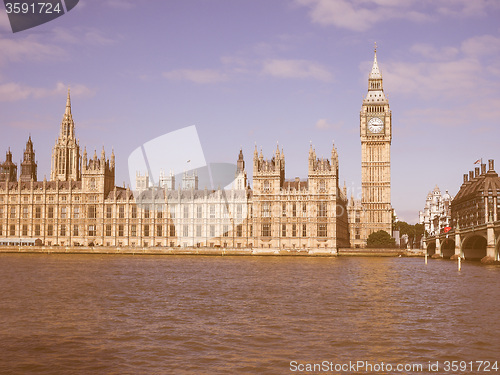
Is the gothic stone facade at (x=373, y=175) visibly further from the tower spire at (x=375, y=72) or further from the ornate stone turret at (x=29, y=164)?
the ornate stone turret at (x=29, y=164)

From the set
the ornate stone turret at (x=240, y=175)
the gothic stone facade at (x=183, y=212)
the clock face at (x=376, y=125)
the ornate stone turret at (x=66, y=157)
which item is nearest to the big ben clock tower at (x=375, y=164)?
the clock face at (x=376, y=125)

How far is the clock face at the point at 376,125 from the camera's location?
16338 centimetres

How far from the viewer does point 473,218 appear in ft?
530

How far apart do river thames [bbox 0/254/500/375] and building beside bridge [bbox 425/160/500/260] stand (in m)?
53.0

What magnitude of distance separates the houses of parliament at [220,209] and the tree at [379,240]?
706 centimetres

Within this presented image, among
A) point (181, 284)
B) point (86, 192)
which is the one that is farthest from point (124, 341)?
point (86, 192)

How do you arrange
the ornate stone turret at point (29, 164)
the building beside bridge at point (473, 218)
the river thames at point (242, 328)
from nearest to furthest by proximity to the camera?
1. the river thames at point (242, 328)
2. the building beside bridge at point (473, 218)
3. the ornate stone turret at point (29, 164)

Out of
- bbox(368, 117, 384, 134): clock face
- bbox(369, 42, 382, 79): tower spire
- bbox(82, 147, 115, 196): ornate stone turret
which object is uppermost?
bbox(369, 42, 382, 79): tower spire

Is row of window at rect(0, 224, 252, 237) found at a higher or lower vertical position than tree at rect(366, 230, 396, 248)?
higher

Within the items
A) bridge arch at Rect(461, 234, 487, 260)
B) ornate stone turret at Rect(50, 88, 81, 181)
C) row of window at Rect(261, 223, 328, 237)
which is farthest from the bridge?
ornate stone turret at Rect(50, 88, 81, 181)

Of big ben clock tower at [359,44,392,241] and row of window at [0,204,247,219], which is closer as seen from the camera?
row of window at [0,204,247,219]

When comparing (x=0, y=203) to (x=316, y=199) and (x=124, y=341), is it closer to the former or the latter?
(x=316, y=199)

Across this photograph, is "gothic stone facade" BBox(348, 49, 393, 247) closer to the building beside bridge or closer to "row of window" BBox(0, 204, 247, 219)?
the building beside bridge

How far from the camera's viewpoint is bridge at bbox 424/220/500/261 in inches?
3508
